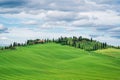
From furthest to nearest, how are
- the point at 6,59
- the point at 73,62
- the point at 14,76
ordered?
the point at 73,62, the point at 6,59, the point at 14,76

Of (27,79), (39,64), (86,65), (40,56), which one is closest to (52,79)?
(27,79)

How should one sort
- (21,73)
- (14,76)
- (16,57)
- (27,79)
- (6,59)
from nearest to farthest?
(27,79), (14,76), (21,73), (6,59), (16,57)

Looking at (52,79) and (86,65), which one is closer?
(52,79)

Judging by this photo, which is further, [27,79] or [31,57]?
[31,57]

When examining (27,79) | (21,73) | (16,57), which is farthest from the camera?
(16,57)

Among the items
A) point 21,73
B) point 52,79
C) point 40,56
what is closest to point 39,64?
point 40,56

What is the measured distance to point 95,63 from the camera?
18925 cm

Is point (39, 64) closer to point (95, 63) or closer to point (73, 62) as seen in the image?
point (73, 62)

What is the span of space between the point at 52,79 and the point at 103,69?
2276 inches

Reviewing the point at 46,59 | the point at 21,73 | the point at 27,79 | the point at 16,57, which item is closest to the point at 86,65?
the point at 46,59

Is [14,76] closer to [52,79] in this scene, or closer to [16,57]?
[52,79]

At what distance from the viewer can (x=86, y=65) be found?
7141 inches

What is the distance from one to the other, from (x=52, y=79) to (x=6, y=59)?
5179 cm

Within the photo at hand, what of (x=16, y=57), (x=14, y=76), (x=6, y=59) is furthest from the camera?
(x=16, y=57)
